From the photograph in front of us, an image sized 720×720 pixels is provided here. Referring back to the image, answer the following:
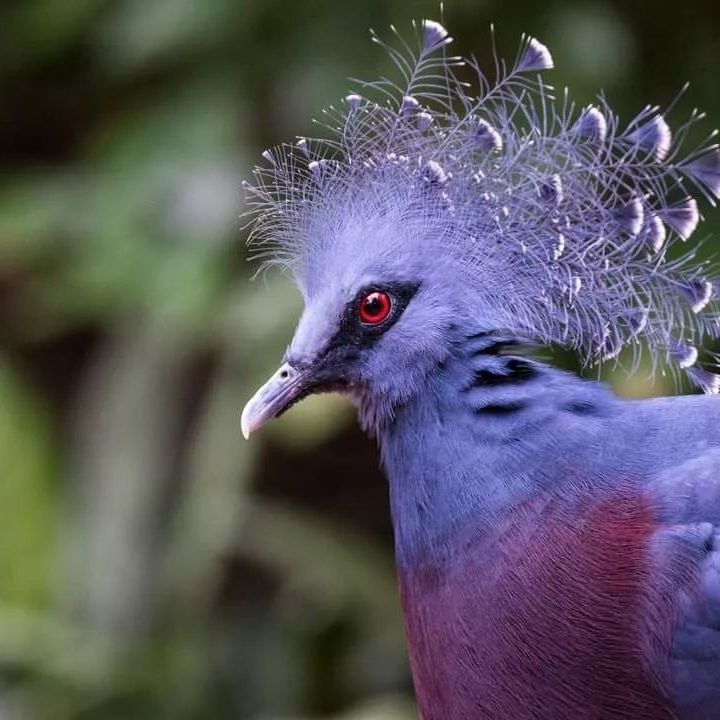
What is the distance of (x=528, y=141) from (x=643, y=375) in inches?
37.5

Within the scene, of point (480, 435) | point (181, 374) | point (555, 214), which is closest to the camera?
point (480, 435)

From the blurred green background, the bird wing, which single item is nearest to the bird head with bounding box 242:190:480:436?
the bird wing

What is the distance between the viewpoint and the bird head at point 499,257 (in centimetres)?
173

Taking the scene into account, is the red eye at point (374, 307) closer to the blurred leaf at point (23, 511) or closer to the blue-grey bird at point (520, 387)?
the blue-grey bird at point (520, 387)

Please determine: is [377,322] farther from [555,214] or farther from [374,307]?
[555,214]

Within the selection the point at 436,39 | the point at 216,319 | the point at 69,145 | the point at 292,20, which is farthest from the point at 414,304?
the point at 69,145

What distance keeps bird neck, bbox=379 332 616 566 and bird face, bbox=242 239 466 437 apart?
35mm

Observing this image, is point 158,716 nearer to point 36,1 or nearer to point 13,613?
point 13,613

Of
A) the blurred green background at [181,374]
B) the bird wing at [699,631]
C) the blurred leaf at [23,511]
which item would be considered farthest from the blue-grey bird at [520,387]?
the blurred leaf at [23,511]

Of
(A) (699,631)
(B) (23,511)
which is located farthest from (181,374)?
(A) (699,631)

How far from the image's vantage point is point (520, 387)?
1.66 m

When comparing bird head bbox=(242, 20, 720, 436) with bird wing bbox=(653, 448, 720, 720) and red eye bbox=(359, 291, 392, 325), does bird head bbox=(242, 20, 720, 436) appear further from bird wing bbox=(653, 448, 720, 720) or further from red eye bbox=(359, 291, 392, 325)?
bird wing bbox=(653, 448, 720, 720)

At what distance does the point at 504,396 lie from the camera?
1.65 meters

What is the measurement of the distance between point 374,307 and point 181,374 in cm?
217
